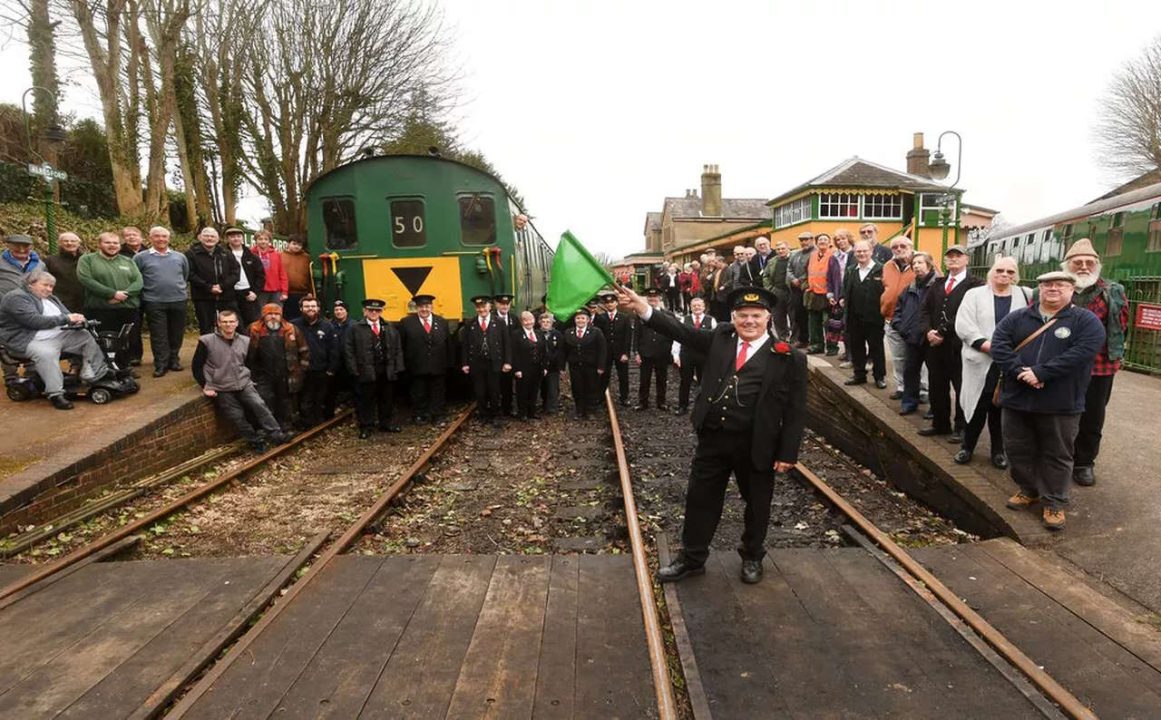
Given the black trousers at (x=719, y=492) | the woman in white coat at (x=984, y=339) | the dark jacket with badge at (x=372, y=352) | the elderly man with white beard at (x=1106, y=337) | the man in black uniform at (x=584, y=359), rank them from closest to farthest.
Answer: the black trousers at (x=719, y=492), the elderly man with white beard at (x=1106, y=337), the woman in white coat at (x=984, y=339), the dark jacket with badge at (x=372, y=352), the man in black uniform at (x=584, y=359)

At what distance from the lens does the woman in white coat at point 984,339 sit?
5891 millimetres

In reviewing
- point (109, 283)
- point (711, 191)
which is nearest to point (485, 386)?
point (109, 283)

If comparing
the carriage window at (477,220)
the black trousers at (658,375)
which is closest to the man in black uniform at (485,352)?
the carriage window at (477,220)

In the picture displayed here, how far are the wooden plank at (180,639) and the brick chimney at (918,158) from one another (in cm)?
4353

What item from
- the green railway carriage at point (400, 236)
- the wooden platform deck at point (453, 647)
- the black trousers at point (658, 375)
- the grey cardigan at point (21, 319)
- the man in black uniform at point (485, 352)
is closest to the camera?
the wooden platform deck at point (453, 647)

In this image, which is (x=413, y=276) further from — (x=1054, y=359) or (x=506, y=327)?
(x=1054, y=359)

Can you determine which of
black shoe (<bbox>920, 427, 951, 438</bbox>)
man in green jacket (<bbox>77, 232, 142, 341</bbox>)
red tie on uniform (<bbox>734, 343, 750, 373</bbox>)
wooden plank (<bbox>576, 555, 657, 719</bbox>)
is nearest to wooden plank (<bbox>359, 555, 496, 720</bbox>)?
wooden plank (<bbox>576, 555, 657, 719</bbox>)

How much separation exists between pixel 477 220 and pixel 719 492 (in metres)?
7.35

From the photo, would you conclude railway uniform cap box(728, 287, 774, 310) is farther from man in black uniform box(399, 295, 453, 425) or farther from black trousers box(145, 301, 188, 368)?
black trousers box(145, 301, 188, 368)

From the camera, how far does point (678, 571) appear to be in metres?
4.50

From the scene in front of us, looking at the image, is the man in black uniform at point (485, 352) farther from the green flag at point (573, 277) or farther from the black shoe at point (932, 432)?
the black shoe at point (932, 432)

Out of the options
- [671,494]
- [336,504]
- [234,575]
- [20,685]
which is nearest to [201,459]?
[336,504]

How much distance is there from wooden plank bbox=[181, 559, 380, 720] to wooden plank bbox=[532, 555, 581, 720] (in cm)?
122

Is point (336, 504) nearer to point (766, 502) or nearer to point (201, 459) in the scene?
point (201, 459)
